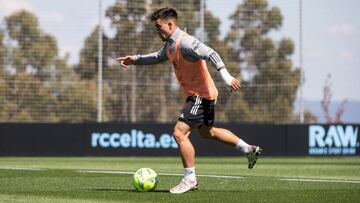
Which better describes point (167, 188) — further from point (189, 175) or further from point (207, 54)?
point (207, 54)

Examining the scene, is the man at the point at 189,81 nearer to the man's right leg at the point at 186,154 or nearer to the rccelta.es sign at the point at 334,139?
the man's right leg at the point at 186,154

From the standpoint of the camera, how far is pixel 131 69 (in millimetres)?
30797

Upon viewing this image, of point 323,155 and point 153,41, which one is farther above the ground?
point 153,41

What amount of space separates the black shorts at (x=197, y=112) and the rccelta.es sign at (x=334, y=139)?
16.3 m

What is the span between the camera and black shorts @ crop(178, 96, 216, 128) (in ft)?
34.0

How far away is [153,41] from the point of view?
30.8m

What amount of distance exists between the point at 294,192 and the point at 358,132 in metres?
17.2

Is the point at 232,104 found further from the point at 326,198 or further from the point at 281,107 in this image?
the point at 326,198

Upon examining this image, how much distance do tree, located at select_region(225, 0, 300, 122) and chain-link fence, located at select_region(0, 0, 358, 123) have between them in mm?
32

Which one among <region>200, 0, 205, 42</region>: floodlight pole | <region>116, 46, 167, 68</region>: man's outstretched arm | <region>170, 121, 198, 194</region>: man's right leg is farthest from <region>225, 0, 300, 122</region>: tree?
<region>170, 121, 198, 194</region>: man's right leg

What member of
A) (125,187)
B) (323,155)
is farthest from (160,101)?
(125,187)

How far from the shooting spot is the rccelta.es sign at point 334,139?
2653 centimetres

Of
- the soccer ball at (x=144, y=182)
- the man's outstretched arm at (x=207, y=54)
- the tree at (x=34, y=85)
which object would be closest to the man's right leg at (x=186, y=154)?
the soccer ball at (x=144, y=182)

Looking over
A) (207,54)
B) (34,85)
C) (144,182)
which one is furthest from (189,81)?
(34,85)
